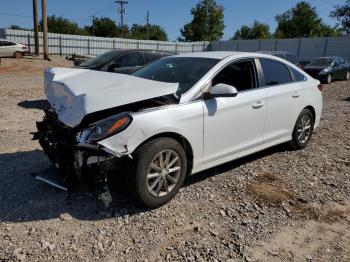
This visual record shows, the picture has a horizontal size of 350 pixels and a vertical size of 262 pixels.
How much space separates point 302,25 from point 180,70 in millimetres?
68201

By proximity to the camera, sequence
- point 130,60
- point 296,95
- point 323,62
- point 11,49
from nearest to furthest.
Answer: point 296,95 < point 130,60 < point 323,62 < point 11,49

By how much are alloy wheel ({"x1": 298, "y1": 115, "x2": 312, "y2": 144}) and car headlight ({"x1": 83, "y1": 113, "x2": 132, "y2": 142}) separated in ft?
11.1

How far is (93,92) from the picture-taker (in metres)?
3.86

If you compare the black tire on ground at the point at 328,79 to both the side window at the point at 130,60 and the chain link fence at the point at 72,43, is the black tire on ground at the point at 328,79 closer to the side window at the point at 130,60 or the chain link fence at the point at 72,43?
the side window at the point at 130,60

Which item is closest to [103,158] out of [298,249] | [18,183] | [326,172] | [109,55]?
[18,183]

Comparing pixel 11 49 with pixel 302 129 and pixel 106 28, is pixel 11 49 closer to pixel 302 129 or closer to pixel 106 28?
pixel 302 129

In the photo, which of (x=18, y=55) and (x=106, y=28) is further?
(x=106, y=28)

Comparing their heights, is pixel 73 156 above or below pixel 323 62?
below

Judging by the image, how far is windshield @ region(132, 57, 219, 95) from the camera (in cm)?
453

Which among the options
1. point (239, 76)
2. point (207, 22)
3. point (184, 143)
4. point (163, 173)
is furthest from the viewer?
point (207, 22)

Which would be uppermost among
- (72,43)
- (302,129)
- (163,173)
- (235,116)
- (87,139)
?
(72,43)

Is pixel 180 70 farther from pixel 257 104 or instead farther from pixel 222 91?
pixel 257 104

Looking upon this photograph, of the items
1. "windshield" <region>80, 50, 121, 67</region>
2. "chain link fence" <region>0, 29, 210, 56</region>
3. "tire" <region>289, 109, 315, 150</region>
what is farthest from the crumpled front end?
"chain link fence" <region>0, 29, 210, 56</region>

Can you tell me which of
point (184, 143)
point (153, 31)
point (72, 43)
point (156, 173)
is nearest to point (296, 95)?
point (184, 143)
